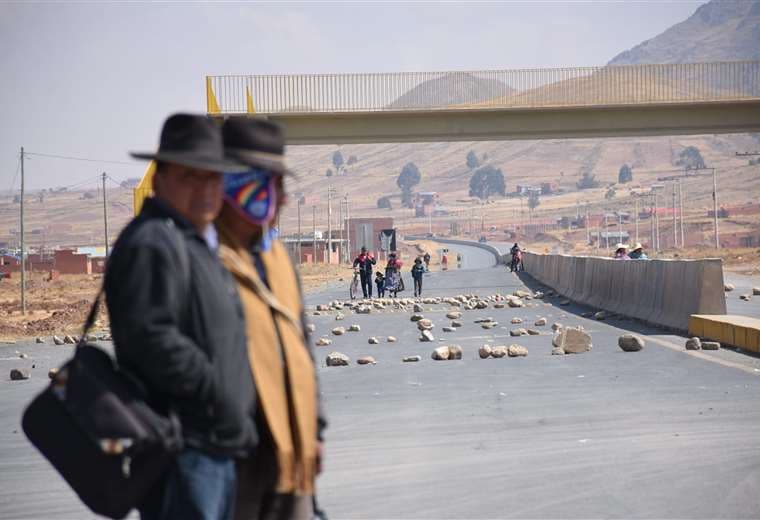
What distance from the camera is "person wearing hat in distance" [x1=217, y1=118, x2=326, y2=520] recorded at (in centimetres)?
463

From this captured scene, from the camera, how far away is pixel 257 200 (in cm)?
493

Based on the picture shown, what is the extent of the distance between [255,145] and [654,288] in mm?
22822

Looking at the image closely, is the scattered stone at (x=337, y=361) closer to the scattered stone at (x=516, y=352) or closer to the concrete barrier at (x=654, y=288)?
the scattered stone at (x=516, y=352)

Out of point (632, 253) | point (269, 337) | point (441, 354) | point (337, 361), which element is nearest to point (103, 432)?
point (269, 337)

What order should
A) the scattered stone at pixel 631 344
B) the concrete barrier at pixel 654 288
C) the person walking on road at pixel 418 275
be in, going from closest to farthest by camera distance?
the scattered stone at pixel 631 344, the concrete barrier at pixel 654 288, the person walking on road at pixel 418 275

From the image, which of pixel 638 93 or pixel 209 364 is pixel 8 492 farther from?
pixel 638 93

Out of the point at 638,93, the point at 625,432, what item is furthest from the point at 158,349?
the point at 638,93

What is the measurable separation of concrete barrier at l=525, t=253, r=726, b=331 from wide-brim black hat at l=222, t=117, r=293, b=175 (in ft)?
63.1

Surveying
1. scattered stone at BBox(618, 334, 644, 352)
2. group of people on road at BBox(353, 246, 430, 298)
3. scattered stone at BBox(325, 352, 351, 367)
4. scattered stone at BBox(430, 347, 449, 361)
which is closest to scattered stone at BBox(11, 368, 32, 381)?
scattered stone at BBox(325, 352, 351, 367)

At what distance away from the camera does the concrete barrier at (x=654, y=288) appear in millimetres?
23688

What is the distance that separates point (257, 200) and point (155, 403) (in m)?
0.88

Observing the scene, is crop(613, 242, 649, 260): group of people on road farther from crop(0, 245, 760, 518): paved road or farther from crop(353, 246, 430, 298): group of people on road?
crop(353, 246, 430, 298): group of people on road

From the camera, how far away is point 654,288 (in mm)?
27000

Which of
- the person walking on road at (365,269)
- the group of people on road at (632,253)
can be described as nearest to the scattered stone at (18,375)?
the group of people on road at (632,253)
